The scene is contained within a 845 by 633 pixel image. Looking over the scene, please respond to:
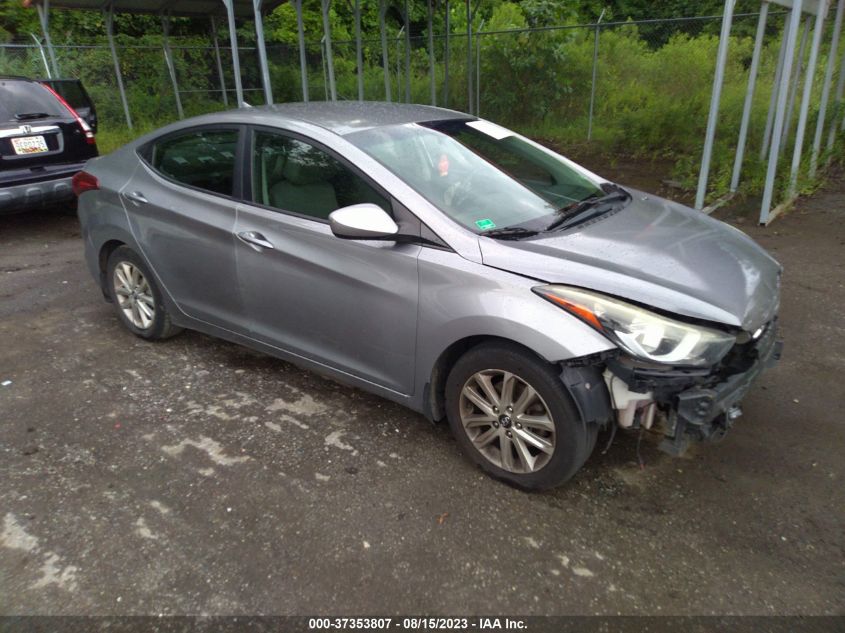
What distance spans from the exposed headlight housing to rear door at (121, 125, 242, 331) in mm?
2116

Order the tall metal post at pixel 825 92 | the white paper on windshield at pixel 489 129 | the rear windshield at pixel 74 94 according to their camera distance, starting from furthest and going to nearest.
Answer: the rear windshield at pixel 74 94 → the tall metal post at pixel 825 92 → the white paper on windshield at pixel 489 129

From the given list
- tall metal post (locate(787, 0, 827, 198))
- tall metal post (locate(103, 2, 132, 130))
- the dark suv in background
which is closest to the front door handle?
the dark suv in background

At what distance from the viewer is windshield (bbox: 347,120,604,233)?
319 centimetres

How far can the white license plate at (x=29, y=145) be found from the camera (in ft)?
22.0

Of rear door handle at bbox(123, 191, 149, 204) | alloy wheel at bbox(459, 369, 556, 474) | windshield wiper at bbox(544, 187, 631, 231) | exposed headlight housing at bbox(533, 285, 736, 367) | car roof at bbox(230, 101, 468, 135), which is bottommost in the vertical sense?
alloy wheel at bbox(459, 369, 556, 474)

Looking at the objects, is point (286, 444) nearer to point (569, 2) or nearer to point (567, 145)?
point (567, 145)

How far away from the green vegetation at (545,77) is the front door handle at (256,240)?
6.68 meters

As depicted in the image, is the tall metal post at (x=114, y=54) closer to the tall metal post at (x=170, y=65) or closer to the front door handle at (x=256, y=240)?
the tall metal post at (x=170, y=65)

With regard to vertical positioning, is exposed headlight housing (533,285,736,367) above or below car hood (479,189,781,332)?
below

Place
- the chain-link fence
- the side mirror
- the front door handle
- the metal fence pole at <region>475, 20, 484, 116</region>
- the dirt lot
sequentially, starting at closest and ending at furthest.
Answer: the dirt lot
the side mirror
the front door handle
the chain-link fence
the metal fence pole at <region>475, 20, 484, 116</region>

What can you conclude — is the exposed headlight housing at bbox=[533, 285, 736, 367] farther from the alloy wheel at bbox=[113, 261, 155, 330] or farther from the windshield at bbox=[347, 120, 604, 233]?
the alloy wheel at bbox=[113, 261, 155, 330]

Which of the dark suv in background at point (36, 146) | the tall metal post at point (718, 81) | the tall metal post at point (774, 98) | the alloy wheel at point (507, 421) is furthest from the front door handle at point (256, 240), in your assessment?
the tall metal post at point (774, 98)

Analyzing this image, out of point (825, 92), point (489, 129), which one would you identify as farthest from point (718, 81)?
point (489, 129)

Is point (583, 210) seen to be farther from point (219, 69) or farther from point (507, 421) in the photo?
point (219, 69)
